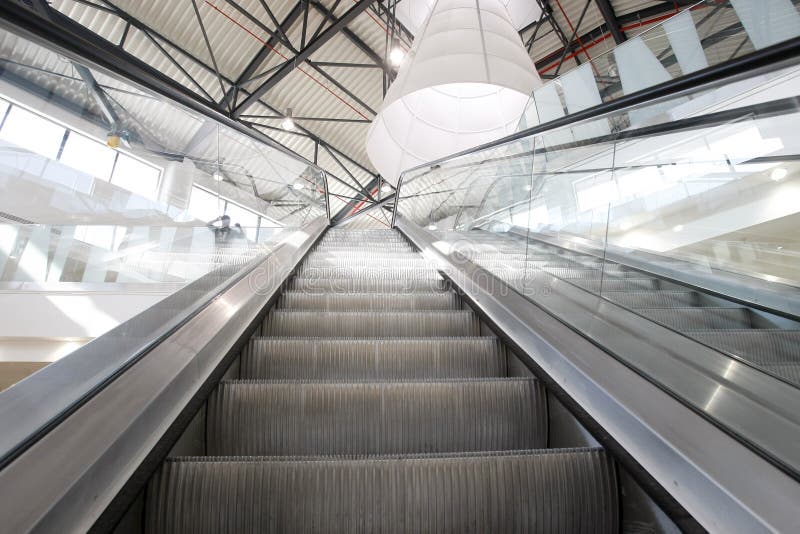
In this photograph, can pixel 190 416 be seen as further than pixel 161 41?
No

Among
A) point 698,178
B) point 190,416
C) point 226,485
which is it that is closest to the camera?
point 226,485

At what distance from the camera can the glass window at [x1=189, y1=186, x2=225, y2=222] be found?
2.37 meters

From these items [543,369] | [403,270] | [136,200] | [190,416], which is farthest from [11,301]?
[403,270]

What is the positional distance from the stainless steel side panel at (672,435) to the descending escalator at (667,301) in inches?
16.1

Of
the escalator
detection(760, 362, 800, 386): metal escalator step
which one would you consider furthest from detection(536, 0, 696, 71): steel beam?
detection(760, 362, 800, 386): metal escalator step

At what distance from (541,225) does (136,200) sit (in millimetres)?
2341

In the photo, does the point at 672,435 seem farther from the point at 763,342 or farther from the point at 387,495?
the point at 763,342

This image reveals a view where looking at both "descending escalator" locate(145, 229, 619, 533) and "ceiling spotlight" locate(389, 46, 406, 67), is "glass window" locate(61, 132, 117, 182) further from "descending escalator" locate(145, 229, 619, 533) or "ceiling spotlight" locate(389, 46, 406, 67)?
"ceiling spotlight" locate(389, 46, 406, 67)

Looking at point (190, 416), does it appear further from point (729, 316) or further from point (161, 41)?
point (161, 41)

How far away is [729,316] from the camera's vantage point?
2412 mm

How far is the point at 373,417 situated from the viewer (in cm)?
163

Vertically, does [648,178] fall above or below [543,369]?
above

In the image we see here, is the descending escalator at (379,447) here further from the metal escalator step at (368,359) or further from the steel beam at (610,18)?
the steel beam at (610,18)

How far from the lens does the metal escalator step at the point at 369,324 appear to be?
2561 mm
